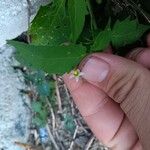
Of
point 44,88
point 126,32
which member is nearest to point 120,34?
point 126,32

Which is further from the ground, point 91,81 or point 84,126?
point 91,81

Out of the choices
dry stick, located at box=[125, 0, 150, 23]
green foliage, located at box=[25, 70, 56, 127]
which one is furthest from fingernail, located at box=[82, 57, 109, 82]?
green foliage, located at box=[25, 70, 56, 127]

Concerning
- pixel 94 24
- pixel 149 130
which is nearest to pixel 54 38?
pixel 94 24

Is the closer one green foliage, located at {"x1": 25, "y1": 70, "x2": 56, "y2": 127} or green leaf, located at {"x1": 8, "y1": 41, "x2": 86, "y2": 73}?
green leaf, located at {"x1": 8, "y1": 41, "x2": 86, "y2": 73}

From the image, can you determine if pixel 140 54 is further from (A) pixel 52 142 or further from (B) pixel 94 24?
(A) pixel 52 142

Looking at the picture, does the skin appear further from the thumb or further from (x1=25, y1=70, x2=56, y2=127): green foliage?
(x1=25, y1=70, x2=56, y2=127): green foliage

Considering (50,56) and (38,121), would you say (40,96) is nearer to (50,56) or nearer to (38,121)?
(38,121)

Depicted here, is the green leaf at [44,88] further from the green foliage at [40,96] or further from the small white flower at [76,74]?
the small white flower at [76,74]

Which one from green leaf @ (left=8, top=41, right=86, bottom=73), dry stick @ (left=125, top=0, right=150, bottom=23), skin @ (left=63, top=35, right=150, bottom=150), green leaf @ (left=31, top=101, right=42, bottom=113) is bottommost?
green leaf @ (left=31, top=101, right=42, bottom=113)
